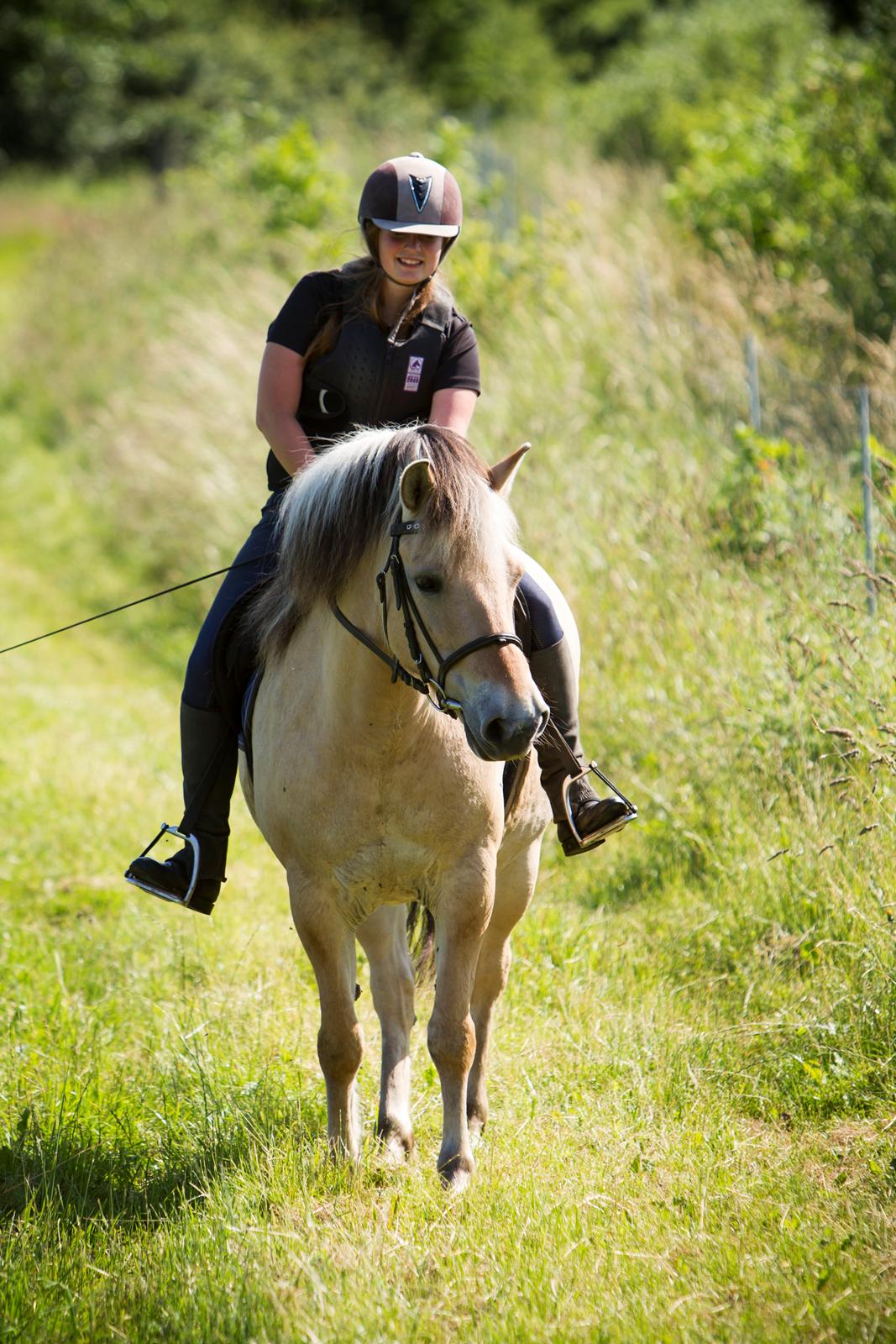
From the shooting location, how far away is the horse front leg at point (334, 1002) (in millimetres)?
3844

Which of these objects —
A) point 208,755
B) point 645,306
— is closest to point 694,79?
point 645,306

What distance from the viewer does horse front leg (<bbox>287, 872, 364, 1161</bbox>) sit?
384 cm

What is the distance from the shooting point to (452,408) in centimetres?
420

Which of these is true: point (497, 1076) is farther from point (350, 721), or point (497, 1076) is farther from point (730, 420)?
point (730, 420)

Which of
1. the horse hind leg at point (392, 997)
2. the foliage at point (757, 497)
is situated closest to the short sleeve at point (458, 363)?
the horse hind leg at point (392, 997)

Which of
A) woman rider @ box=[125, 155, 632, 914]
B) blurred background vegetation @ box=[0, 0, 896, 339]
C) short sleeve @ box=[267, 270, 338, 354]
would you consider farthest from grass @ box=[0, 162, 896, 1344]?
blurred background vegetation @ box=[0, 0, 896, 339]

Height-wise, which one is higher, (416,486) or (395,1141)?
(416,486)

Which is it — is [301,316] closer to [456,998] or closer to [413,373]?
[413,373]

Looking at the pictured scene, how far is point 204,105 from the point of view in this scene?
118ft

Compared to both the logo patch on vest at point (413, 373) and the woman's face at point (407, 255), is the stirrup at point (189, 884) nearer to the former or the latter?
the logo patch on vest at point (413, 373)

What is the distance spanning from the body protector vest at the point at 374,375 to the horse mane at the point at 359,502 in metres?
0.48

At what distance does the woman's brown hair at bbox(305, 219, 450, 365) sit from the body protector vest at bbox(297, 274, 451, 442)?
2cm

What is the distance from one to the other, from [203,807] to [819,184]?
9.19 metres

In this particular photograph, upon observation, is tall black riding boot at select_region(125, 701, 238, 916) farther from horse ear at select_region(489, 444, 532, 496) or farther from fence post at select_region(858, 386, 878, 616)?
fence post at select_region(858, 386, 878, 616)
